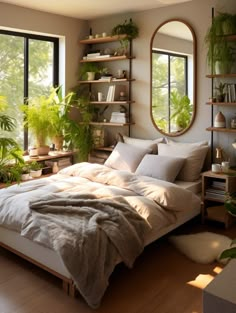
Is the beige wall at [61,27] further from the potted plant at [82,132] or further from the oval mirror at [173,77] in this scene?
the oval mirror at [173,77]

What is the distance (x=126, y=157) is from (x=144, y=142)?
1.25ft

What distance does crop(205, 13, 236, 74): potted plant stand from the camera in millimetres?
3729

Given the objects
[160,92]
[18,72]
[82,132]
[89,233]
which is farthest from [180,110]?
[89,233]

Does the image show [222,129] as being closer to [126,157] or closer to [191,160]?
[191,160]

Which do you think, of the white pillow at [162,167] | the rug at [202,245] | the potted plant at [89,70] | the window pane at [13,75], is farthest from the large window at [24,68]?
the rug at [202,245]

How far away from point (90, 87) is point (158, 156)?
6.25 ft

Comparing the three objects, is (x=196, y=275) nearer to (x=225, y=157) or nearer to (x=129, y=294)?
(x=129, y=294)

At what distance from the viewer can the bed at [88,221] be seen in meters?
2.45

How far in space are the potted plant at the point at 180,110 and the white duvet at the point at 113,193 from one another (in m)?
1.10

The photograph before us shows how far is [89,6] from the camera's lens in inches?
175

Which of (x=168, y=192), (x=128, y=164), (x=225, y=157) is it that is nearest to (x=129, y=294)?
(x=168, y=192)

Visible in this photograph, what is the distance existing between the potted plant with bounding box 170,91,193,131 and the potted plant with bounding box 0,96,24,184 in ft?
6.50

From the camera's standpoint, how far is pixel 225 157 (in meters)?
4.10

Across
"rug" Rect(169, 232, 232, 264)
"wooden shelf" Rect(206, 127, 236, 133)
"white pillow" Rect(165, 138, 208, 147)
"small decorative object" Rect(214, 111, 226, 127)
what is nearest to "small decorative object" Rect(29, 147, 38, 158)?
"white pillow" Rect(165, 138, 208, 147)
